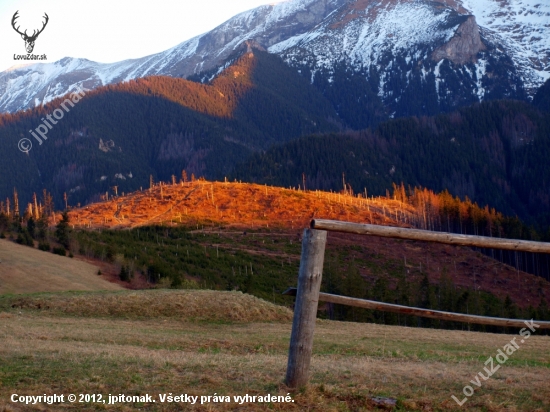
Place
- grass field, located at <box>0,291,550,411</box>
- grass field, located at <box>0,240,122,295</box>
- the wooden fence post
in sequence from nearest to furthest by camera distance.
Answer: grass field, located at <box>0,291,550,411</box>, the wooden fence post, grass field, located at <box>0,240,122,295</box>

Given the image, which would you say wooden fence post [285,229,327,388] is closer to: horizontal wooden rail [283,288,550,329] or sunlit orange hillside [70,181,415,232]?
horizontal wooden rail [283,288,550,329]

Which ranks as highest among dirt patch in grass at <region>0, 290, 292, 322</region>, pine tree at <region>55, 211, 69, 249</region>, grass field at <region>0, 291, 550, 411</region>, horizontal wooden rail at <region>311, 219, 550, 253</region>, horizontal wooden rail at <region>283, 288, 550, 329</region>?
horizontal wooden rail at <region>311, 219, 550, 253</region>

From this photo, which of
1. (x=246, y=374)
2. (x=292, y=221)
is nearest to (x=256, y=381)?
(x=246, y=374)

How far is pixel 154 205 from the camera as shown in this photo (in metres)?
124

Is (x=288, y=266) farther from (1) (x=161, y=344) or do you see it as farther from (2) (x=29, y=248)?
(1) (x=161, y=344)

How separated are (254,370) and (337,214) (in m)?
105

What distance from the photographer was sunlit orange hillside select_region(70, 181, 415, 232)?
114 meters

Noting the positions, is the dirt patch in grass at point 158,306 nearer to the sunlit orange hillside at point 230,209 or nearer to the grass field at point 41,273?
the grass field at point 41,273

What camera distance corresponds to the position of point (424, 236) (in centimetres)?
817

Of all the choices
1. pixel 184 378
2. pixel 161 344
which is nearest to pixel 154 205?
pixel 161 344

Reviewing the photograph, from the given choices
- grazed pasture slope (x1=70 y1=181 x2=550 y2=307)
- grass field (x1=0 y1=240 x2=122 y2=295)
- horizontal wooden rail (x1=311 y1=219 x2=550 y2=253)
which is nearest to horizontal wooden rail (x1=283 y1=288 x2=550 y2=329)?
horizontal wooden rail (x1=311 y1=219 x2=550 y2=253)

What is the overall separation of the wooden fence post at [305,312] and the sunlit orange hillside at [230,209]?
9860 cm

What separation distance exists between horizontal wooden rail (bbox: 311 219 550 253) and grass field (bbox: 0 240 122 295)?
36.3 m

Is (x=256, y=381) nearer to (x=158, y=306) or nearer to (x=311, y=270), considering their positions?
(x=311, y=270)
